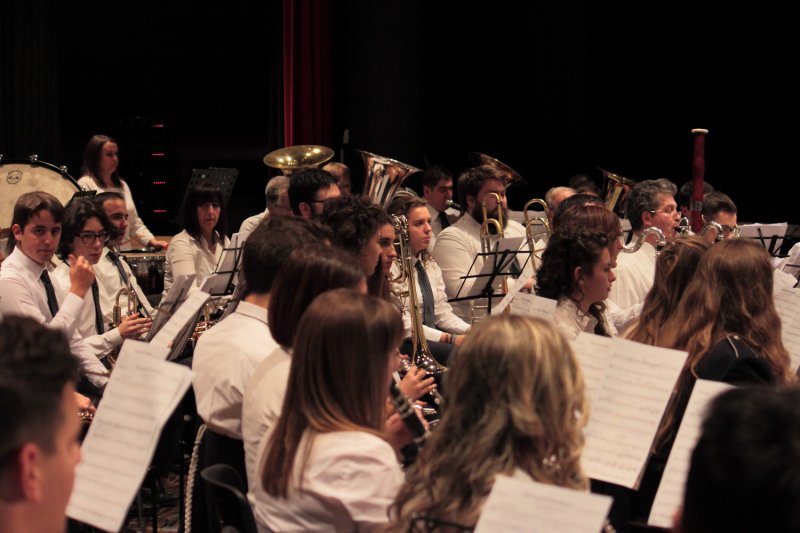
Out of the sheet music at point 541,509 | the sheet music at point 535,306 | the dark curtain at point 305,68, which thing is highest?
the dark curtain at point 305,68

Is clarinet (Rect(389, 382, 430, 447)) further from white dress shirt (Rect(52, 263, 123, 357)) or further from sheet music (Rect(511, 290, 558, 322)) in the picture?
white dress shirt (Rect(52, 263, 123, 357))

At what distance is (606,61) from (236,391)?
817 cm

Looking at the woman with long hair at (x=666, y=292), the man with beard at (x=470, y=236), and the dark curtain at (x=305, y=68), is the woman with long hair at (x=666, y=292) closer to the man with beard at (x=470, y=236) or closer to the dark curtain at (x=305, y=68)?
the man with beard at (x=470, y=236)

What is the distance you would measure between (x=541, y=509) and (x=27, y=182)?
20.4 ft

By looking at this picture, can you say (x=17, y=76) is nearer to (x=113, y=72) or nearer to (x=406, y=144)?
(x=113, y=72)

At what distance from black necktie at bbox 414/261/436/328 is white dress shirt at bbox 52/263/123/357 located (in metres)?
1.61

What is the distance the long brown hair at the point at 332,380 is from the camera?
2.12 metres

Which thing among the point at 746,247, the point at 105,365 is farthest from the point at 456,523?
the point at 105,365

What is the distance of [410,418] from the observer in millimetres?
2371

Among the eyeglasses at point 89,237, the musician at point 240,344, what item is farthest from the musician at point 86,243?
the musician at point 240,344

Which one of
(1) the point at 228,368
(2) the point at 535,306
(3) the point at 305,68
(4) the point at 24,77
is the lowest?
(1) the point at 228,368

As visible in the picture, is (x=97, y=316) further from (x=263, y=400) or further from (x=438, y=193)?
(x=438, y=193)

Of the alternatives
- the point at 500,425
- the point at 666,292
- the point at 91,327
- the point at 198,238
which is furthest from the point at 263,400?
the point at 198,238

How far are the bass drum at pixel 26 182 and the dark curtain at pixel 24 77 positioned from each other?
7.21 feet
